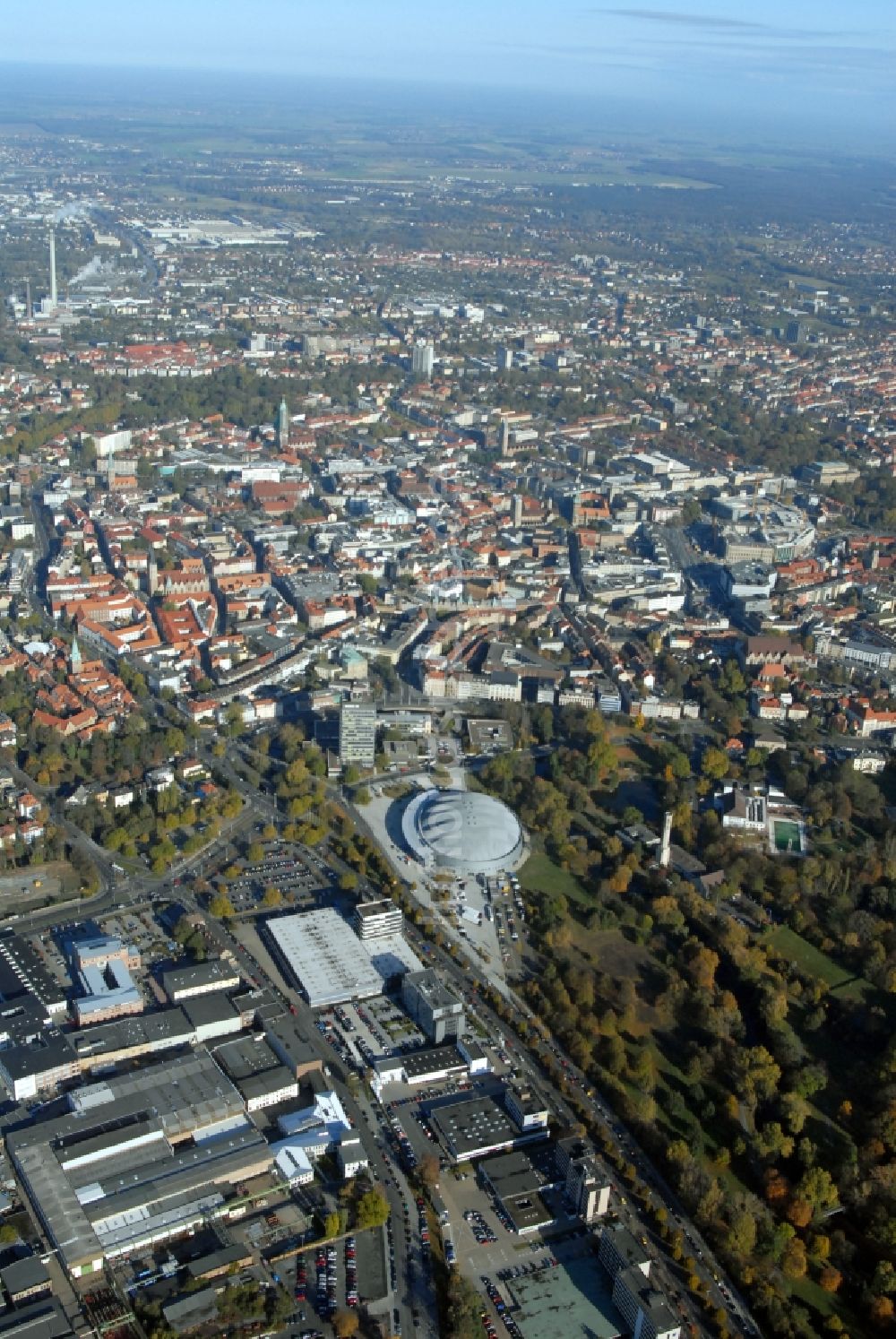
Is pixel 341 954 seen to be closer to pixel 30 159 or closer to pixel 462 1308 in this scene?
pixel 462 1308

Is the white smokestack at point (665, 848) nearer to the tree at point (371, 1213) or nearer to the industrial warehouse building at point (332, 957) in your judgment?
the industrial warehouse building at point (332, 957)

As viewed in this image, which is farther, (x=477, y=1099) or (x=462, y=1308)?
(x=477, y=1099)

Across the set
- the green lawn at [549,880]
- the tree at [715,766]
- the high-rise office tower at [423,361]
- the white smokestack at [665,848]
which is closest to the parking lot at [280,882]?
the green lawn at [549,880]

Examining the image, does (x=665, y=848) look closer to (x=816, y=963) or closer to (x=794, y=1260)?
(x=816, y=963)

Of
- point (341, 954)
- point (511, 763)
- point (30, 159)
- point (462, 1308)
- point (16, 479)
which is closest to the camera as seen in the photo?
point (462, 1308)

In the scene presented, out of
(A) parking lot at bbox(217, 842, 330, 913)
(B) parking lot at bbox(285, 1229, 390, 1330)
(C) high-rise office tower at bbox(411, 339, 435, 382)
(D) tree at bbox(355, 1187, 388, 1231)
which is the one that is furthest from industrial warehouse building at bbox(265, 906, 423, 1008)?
(C) high-rise office tower at bbox(411, 339, 435, 382)

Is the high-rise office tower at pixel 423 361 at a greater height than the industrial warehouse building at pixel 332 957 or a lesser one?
greater

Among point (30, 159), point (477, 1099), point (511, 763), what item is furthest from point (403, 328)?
point (30, 159)
